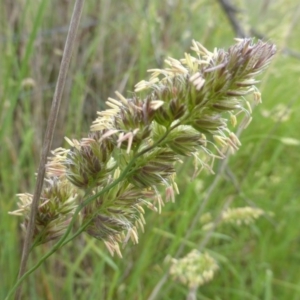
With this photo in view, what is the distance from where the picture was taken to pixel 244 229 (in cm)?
193

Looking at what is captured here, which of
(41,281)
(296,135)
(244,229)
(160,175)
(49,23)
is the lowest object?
(41,281)

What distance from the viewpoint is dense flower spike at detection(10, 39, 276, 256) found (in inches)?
20.6

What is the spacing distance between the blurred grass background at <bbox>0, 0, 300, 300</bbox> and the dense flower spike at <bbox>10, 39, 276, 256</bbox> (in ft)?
1.35

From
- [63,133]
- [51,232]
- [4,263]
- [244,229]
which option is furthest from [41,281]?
[51,232]

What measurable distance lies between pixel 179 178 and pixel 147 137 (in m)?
1.09

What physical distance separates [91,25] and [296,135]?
1126 millimetres

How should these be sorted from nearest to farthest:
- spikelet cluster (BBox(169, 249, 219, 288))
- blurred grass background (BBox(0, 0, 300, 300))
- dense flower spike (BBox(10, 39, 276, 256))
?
dense flower spike (BBox(10, 39, 276, 256)), spikelet cluster (BBox(169, 249, 219, 288)), blurred grass background (BBox(0, 0, 300, 300))

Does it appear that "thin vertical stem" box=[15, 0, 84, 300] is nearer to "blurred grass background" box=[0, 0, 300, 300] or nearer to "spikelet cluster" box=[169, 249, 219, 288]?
"blurred grass background" box=[0, 0, 300, 300]

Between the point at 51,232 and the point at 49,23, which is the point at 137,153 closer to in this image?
the point at 51,232

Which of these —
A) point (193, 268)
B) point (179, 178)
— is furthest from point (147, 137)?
point (179, 178)

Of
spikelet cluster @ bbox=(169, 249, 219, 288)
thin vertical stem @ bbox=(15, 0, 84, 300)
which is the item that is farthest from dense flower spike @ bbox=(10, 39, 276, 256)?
spikelet cluster @ bbox=(169, 249, 219, 288)

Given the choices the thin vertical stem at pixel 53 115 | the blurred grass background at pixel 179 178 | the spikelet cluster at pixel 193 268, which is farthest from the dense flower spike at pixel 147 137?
the spikelet cluster at pixel 193 268

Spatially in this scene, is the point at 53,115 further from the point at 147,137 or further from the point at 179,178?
the point at 179,178

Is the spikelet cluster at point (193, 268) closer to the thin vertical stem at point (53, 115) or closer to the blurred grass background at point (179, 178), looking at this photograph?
the blurred grass background at point (179, 178)
